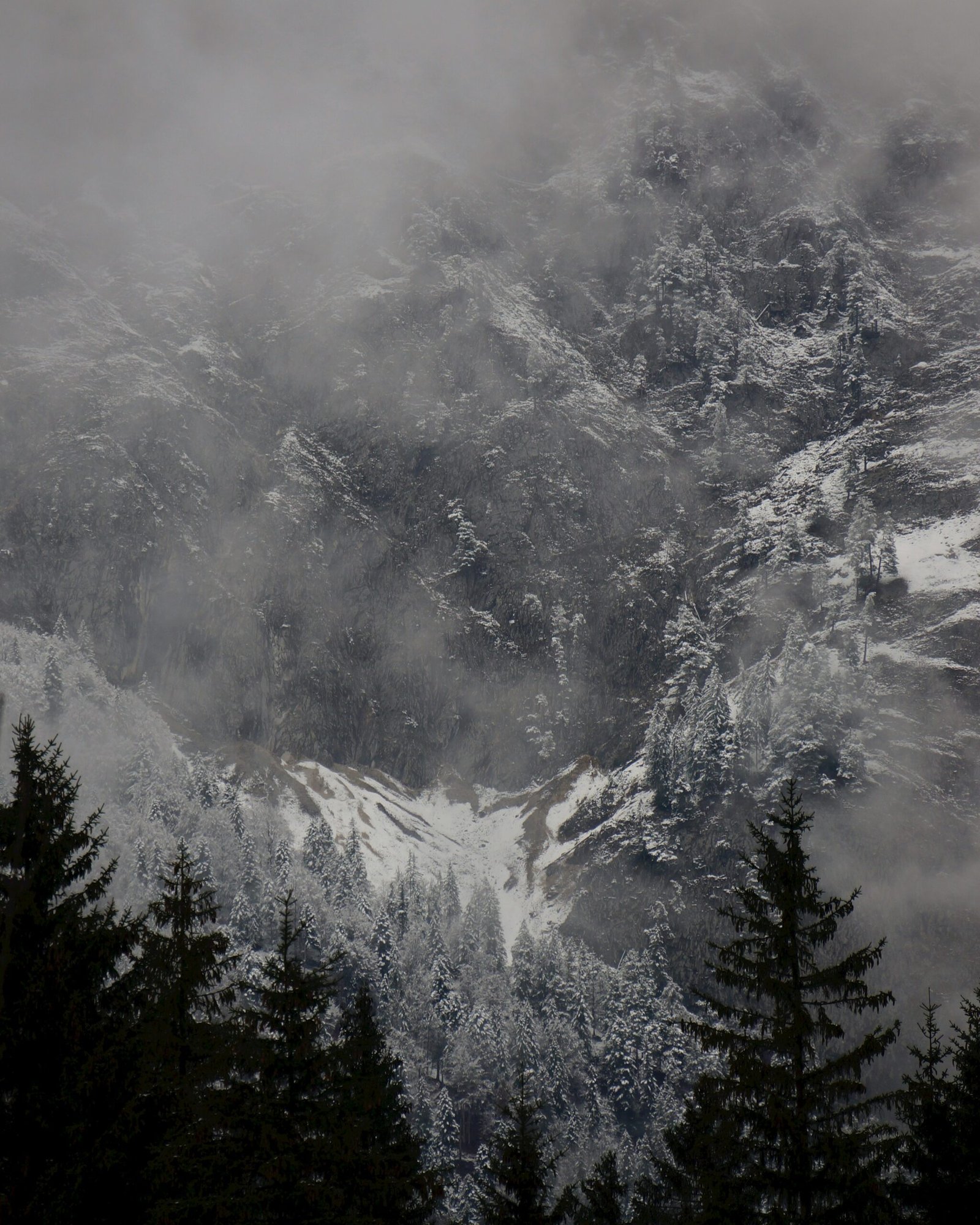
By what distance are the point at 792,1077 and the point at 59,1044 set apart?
12619mm

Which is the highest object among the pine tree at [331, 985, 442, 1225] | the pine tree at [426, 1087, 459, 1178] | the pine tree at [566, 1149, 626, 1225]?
the pine tree at [426, 1087, 459, 1178]

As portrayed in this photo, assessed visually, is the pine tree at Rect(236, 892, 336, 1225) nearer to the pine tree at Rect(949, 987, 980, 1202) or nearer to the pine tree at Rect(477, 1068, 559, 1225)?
the pine tree at Rect(477, 1068, 559, 1225)

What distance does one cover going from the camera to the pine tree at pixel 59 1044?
56.5ft

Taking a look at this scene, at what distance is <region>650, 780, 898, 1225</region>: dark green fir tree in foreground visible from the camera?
20.7 metres

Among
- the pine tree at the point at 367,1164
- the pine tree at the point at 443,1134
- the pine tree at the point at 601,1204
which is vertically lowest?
the pine tree at the point at 367,1164

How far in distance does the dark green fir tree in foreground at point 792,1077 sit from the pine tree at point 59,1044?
34.8 ft

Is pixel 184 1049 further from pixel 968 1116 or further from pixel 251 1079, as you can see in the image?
pixel 968 1116

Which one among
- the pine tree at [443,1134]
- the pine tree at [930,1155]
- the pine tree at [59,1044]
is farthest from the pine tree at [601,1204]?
the pine tree at [443,1134]

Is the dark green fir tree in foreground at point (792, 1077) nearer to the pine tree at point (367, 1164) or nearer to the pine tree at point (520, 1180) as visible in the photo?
the pine tree at point (367, 1164)

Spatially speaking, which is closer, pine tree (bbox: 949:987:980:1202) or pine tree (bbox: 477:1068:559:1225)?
pine tree (bbox: 949:987:980:1202)

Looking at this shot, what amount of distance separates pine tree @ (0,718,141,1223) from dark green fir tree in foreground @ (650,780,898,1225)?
34.8 ft

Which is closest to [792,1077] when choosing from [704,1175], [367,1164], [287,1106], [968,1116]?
[704,1175]

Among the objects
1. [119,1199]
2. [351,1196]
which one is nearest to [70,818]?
[119,1199]

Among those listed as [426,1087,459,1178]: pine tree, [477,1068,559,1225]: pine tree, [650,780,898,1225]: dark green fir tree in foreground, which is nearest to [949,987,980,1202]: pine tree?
[650,780,898,1225]: dark green fir tree in foreground
